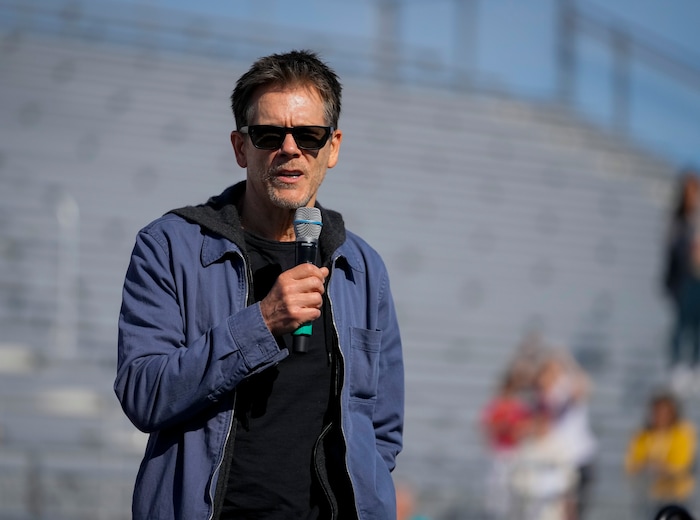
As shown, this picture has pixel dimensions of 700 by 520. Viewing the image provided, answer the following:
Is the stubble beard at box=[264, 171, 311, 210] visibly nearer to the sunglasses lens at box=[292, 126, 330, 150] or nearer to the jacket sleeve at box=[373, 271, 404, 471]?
the sunglasses lens at box=[292, 126, 330, 150]

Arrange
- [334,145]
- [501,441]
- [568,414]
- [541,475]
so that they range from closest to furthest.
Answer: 1. [334,145]
2. [541,475]
3. [501,441]
4. [568,414]

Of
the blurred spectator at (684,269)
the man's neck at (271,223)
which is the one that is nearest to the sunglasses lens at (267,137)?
the man's neck at (271,223)

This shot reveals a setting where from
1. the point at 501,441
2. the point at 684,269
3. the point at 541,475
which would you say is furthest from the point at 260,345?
the point at 684,269

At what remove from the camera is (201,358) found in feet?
7.23

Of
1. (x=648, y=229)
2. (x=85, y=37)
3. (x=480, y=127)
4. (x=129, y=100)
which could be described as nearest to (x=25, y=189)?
(x=129, y=100)

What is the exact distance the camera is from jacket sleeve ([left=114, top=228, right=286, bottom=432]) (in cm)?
219

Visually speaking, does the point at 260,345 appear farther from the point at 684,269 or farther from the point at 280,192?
the point at 684,269

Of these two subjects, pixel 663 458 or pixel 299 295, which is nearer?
pixel 299 295

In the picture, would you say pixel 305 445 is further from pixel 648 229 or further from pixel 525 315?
pixel 648 229

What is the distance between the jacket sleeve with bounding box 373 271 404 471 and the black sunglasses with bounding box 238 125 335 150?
0.39m

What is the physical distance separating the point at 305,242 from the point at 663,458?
596 centimetres

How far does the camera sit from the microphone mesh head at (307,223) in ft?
7.68

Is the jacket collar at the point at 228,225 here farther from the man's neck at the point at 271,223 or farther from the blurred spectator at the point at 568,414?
the blurred spectator at the point at 568,414

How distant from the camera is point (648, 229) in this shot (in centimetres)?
1592
